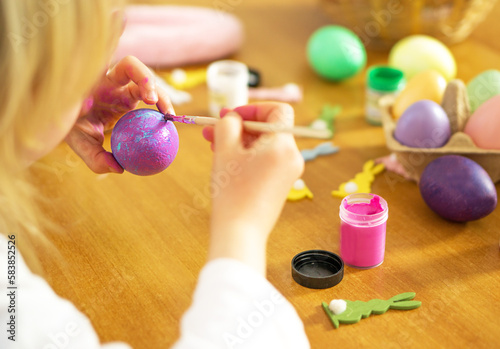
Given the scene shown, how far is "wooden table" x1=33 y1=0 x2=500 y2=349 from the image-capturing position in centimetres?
83

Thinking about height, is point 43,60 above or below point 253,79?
above

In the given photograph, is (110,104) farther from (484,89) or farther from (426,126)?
(484,89)

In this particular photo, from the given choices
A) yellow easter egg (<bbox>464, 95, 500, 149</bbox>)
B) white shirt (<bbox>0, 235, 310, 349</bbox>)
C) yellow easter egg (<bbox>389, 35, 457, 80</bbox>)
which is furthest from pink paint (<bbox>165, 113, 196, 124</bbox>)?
yellow easter egg (<bbox>389, 35, 457, 80</bbox>)

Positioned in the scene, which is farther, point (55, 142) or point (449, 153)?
point (449, 153)

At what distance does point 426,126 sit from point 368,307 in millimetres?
408

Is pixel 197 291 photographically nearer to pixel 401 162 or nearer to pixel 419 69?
pixel 401 162

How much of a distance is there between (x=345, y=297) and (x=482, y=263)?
23 cm

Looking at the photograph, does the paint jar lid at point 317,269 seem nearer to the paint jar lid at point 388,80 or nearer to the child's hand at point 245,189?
the child's hand at point 245,189

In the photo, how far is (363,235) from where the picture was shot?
0.92m

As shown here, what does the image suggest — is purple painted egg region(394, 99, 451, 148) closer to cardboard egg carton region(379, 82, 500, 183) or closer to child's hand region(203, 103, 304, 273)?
cardboard egg carton region(379, 82, 500, 183)

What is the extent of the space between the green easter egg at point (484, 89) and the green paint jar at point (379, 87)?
192 mm

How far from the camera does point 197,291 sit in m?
0.70

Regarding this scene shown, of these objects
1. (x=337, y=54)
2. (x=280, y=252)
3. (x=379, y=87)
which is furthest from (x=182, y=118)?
(x=337, y=54)

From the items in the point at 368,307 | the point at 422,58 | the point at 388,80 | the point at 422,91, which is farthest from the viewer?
the point at 422,58
